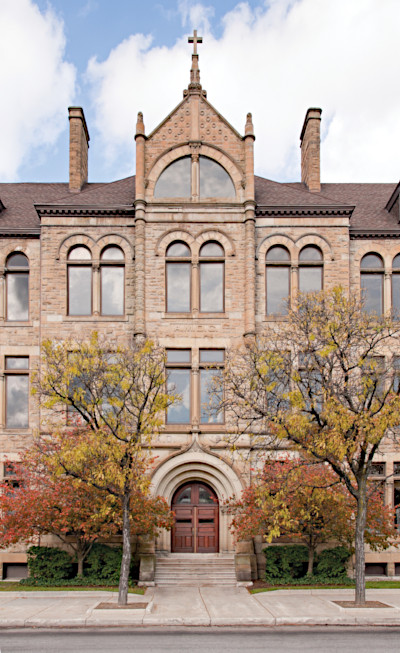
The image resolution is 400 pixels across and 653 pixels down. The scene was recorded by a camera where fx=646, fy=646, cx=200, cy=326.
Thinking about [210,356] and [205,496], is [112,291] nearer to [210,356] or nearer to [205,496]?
[210,356]

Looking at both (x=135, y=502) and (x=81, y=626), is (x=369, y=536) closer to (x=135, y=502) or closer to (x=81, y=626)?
(x=135, y=502)

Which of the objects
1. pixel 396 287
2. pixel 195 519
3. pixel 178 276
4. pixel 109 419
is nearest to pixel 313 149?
pixel 396 287

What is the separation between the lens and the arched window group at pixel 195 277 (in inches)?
1009

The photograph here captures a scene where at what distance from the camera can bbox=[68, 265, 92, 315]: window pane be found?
25.9 metres

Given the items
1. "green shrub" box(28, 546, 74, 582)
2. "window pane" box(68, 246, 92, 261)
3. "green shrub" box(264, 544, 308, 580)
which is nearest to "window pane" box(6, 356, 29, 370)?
"window pane" box(68, 246, 92, 261)

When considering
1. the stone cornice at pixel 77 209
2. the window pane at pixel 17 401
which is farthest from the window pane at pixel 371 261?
the window pane at pixel 17 401

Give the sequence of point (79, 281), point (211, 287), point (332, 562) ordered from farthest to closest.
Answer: point (79, 281), point (211, 287), point (332, 562)

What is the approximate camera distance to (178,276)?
2591 cm

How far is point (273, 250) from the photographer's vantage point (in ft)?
86.2

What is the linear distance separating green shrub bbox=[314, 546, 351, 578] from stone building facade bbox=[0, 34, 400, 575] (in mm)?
2018

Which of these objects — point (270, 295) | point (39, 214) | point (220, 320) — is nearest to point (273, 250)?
point (270, 295)

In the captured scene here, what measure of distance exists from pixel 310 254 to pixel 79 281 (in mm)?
9416

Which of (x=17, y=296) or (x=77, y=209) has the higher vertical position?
(x=77, y=209)

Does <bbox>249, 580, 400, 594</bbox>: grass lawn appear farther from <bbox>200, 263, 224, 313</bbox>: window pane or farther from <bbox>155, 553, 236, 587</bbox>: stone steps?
<bbox>200, 263, 224, 313</bbox>: window pane
